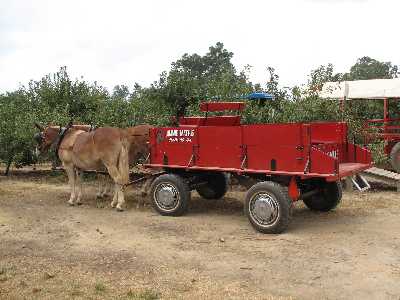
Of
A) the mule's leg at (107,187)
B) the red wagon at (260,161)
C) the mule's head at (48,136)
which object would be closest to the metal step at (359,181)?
the red wagon at (260,161)

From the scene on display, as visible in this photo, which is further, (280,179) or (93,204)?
(93,204)

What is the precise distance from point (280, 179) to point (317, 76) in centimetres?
708

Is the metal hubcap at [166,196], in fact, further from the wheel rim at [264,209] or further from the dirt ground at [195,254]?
the wheel rim at [264,209]

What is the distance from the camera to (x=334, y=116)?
14.7 metres

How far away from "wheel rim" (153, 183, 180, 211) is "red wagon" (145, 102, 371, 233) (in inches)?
0.8

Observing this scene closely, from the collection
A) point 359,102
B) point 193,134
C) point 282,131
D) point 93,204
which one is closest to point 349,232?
point 282,131

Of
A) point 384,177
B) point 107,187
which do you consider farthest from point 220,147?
point 384,177

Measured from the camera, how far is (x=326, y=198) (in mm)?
10266

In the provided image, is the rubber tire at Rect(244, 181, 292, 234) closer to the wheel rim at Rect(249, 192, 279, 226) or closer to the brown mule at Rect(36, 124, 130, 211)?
the wheel rim at Rect(249, 192, 279, 226)

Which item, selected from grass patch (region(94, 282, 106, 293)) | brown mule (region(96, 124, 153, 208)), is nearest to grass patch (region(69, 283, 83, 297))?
grass patch (region(94, 282, 106, 293))

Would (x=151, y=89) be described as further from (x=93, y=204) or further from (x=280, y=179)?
(x=280, y=179)

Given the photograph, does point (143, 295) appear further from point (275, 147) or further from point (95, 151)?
point (95, 151)

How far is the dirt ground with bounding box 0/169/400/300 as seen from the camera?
5.82m

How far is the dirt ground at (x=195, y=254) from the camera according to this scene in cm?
582
